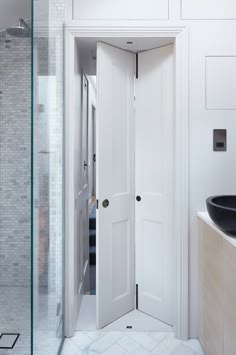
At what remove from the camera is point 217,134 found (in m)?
2.00

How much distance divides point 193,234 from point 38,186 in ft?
3.88

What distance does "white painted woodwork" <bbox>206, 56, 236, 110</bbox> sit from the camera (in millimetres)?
1978

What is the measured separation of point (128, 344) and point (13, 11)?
264 cm

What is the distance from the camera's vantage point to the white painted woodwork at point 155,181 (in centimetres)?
214

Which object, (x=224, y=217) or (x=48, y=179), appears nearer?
(x=224, y=217)

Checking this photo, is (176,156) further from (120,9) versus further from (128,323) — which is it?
(128,323)

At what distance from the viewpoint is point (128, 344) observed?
195 cm

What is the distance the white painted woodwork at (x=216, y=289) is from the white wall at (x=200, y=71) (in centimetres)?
16

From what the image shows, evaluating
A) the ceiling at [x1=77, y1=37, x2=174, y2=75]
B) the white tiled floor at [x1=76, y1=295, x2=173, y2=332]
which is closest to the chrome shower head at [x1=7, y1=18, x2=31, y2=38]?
the ceiling at [x1=77, y1=37, x2=174, y2=75]

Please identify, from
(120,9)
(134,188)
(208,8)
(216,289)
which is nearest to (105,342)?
(216,289)

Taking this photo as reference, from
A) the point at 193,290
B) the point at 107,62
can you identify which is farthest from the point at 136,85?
the point at 193,290

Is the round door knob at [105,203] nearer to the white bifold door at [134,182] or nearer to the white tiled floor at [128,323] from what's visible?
the white bifold door at [134,182]

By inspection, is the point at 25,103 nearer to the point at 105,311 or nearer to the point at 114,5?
the point at 114,5

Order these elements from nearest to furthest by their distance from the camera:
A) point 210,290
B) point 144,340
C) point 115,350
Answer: point 210,290 < point 115,350 < point 144,340
